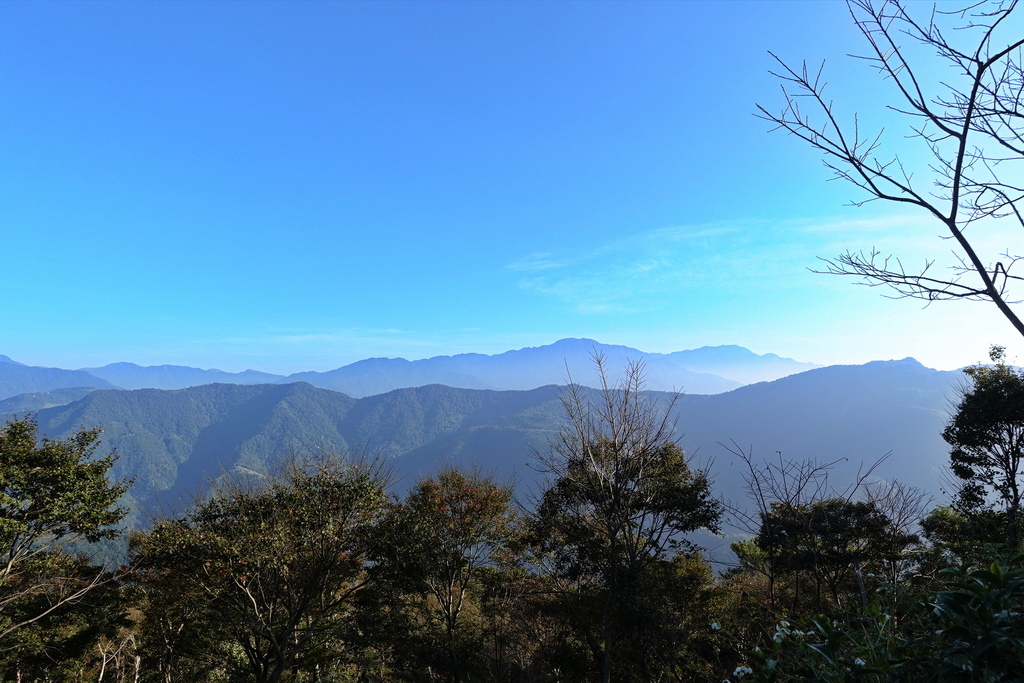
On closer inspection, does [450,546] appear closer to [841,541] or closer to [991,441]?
[841,541]

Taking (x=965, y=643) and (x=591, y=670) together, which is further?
(x=591, y=670)

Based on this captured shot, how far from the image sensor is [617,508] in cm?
867

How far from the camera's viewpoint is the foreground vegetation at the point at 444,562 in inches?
385

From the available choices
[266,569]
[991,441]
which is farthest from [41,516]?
[991,441]

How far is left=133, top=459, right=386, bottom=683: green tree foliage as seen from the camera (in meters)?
9.82

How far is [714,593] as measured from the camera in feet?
39.8

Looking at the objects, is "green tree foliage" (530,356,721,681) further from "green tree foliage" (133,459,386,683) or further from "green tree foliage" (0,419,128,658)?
"green tree foliage" (0,419,128,658)

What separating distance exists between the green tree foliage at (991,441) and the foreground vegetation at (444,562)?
0.20 ft

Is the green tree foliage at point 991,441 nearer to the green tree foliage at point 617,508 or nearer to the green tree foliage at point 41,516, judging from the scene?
the green tree foliage at point 617,508

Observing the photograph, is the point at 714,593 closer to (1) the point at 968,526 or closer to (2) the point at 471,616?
(2) the point at 471,616

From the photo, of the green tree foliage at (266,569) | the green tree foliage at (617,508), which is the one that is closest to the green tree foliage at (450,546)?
the green tree foliage at (266,569)

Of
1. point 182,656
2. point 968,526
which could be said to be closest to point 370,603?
point 182,656

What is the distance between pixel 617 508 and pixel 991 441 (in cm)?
1388

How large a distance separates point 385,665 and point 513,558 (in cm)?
449
